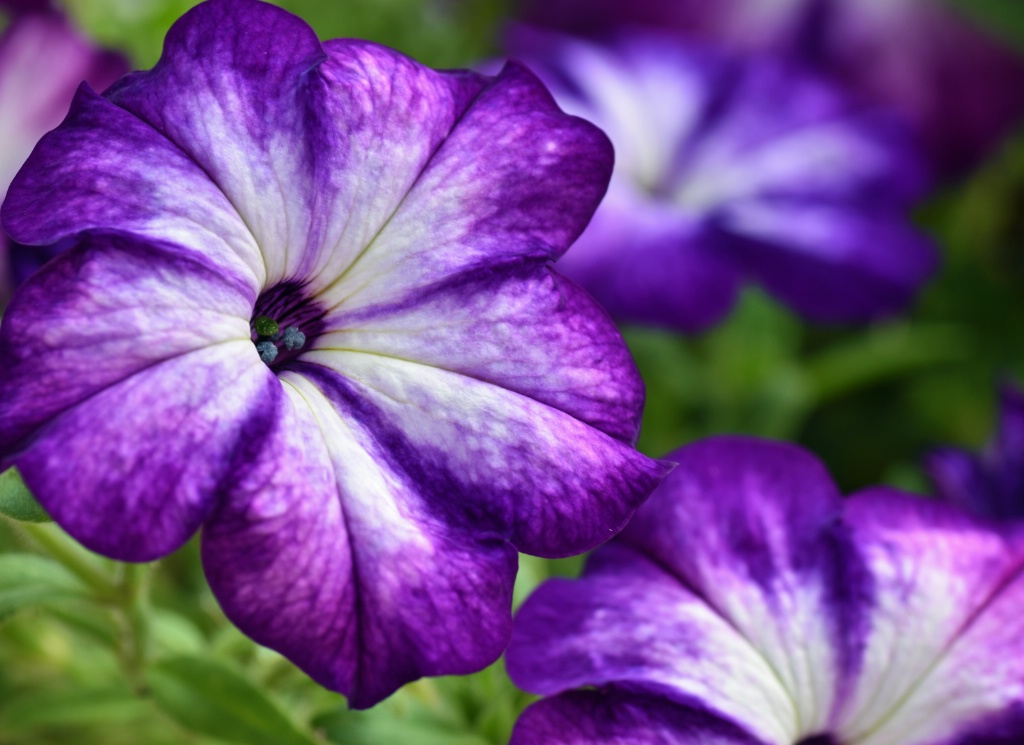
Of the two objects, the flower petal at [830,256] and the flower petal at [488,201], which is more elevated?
the flower petal at [488,201]

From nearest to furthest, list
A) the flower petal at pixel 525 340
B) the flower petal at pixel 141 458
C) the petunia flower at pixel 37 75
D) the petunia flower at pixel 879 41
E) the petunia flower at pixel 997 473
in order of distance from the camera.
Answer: the flower petal at pixel 141 458 < the flower petal at pixel 525 340 < the petunia flower at pixel 37 75 < the petunia flower at pixel 997 473 < the petunia flower at pixel 879 41

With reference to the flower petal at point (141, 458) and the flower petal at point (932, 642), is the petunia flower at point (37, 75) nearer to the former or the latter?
the flower petal at point (141, 458)

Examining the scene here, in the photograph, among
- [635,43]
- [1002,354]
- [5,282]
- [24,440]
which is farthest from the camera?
[1002,354]

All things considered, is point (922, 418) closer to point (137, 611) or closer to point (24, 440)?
point (137, 611)

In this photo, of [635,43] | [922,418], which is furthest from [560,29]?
[922,418]

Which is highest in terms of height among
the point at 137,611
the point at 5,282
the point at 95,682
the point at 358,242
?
the point at 358,242

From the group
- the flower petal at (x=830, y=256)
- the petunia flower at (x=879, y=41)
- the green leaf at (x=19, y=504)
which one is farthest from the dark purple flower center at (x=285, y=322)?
the petunia flower at (x=879, y=41)
